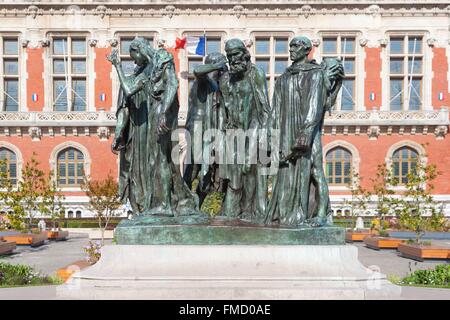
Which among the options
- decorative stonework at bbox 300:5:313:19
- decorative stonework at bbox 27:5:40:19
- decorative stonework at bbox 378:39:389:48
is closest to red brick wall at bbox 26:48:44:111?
decorative stonework at bbox 27:5:40:19

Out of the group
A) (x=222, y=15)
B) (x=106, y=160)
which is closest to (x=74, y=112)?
(x=106, y=160)

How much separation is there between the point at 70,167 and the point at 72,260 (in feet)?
60.5

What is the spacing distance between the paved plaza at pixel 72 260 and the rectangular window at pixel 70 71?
11980 mm

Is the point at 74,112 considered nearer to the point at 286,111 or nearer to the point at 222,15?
the point at 222,15

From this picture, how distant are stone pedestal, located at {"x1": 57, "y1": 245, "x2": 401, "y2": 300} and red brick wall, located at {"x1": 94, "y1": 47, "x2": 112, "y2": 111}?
29106mm

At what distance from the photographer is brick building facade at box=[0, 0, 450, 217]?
1411 inches

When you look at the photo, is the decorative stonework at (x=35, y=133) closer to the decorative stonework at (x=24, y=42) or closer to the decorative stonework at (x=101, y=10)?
the decorative stonework at (x=24, y=42)

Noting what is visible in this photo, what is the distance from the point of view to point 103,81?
119ft

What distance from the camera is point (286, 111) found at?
28.3 ft

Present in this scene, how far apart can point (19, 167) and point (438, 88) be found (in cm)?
2250

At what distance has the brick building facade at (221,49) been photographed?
35844mm

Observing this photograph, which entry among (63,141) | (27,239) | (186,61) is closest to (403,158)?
(186,61)

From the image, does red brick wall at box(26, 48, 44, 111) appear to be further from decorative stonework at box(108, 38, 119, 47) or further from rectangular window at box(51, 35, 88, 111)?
decorative stonework at box(108, 38, 119, 47)

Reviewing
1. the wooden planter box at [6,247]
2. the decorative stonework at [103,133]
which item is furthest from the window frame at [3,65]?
the wooden planter box at [6,247]
